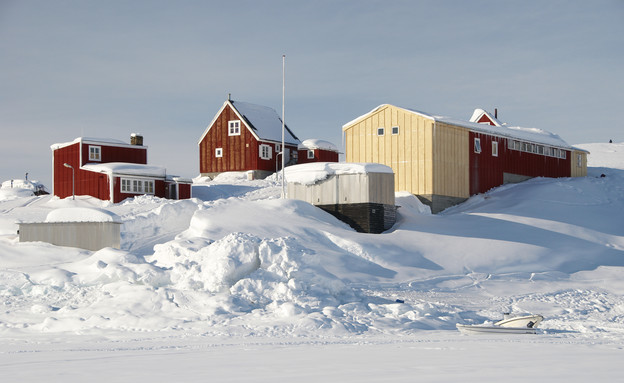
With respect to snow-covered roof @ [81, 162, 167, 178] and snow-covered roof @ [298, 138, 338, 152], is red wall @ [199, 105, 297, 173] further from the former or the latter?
snow-covered roof @ [81, 162, 167, 178]

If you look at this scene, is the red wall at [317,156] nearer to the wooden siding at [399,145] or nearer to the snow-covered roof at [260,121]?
the snow-covered roof at [260,121]

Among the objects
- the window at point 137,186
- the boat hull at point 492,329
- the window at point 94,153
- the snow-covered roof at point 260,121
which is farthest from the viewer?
the snow-covered roof at point 260,121

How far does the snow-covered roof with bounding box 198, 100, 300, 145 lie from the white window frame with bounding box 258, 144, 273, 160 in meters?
0.51

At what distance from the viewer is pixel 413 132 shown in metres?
33.9

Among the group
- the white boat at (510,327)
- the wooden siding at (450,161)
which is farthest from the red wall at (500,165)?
the white boat at (510,327)

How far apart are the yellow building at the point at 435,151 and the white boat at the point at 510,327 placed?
55.9 ft

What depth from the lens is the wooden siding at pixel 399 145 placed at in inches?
1316

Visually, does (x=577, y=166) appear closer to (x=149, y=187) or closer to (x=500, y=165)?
(x=500, y=165)

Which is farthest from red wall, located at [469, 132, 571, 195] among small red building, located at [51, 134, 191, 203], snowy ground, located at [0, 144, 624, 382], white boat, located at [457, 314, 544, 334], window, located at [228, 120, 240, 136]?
white boat, located at [457, 314, 544, 334]

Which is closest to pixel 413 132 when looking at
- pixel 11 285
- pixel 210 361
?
pixel 11 285

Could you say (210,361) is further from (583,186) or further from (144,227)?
(583,186)

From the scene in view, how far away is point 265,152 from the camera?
50.8m

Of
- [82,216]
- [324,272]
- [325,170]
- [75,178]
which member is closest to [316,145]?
[75,178]

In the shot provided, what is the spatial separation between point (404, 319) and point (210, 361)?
6702 millimetres
